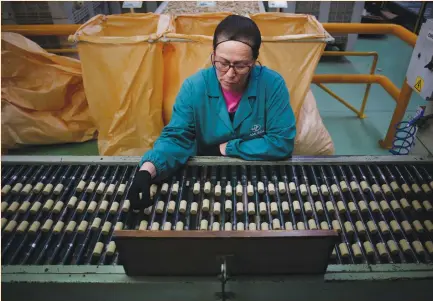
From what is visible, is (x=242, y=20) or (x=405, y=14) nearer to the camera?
(x=242, y=20)

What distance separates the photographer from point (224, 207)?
129 cm

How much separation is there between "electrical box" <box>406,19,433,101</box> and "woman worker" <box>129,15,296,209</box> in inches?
40.6

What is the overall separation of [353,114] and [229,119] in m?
2.33

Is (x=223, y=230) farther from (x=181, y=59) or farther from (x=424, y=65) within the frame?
(x=424, y=65)

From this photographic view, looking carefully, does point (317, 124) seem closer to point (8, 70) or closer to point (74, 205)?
point (74, 205)

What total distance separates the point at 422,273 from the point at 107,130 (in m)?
2.26

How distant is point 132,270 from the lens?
1059mm

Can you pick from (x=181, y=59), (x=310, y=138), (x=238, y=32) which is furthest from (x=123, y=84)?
(x=310, y=138)

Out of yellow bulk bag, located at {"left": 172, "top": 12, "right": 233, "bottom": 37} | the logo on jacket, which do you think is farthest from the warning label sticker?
yellow bulk bag, located at {"left": 172, "top": 12, "right": 233, "bottom": 37}

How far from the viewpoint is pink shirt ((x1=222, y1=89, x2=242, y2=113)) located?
63.8 inches

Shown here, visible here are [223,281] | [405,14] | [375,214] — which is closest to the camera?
[223,281]

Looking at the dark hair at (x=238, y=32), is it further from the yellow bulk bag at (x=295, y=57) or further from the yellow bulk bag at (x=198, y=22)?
the yellow bulk bag at (x=198, y=22)

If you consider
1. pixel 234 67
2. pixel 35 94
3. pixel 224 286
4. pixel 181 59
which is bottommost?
pixel 35 94

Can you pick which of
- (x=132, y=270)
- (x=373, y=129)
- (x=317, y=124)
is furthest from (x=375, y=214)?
(x=373, y=129)
